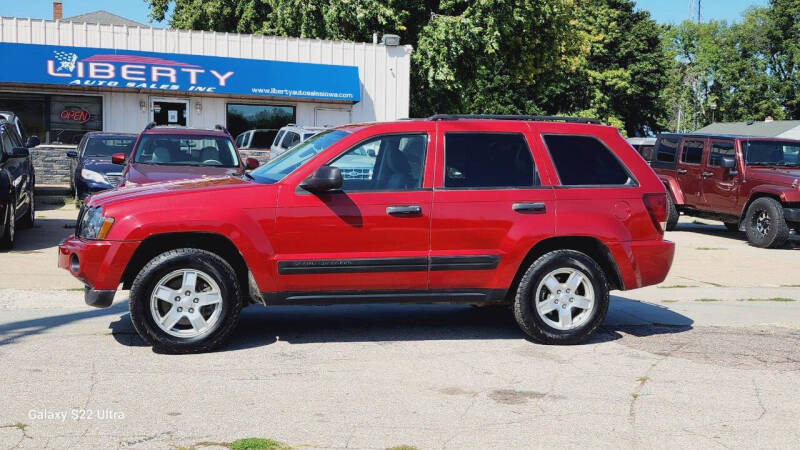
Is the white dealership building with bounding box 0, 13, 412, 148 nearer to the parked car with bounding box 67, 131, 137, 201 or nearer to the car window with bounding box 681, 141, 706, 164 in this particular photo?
the parked car with bounding box 67, 131, 137, 201

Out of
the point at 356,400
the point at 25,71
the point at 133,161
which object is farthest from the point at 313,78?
the point at 356,400

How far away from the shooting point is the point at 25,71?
2239 centimetres

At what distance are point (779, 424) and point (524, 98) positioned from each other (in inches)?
1907

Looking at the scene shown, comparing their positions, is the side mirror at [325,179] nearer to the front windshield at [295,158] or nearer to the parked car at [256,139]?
the front windshield at [295,158]

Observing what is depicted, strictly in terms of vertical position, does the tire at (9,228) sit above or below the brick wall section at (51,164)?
below

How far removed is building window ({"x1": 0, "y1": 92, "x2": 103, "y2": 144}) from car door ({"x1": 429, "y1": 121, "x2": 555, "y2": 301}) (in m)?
19.6

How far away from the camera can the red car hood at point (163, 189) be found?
6.32 meters

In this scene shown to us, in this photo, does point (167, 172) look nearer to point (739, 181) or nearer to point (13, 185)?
point (13, 185)

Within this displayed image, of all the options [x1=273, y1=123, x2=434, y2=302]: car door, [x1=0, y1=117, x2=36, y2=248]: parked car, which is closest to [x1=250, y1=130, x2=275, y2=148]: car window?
[x1=0, y1=117, x2=36, y2=248]: parked car

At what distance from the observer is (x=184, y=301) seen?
245 inches

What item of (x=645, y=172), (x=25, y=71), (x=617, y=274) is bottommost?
(x=617, y=274)

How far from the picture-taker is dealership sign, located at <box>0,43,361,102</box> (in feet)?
73.8

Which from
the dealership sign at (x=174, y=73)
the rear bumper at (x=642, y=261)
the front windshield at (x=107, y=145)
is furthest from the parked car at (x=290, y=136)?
the rear bumper at (x=642, y=261)

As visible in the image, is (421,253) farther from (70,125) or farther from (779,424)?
(70,125)
